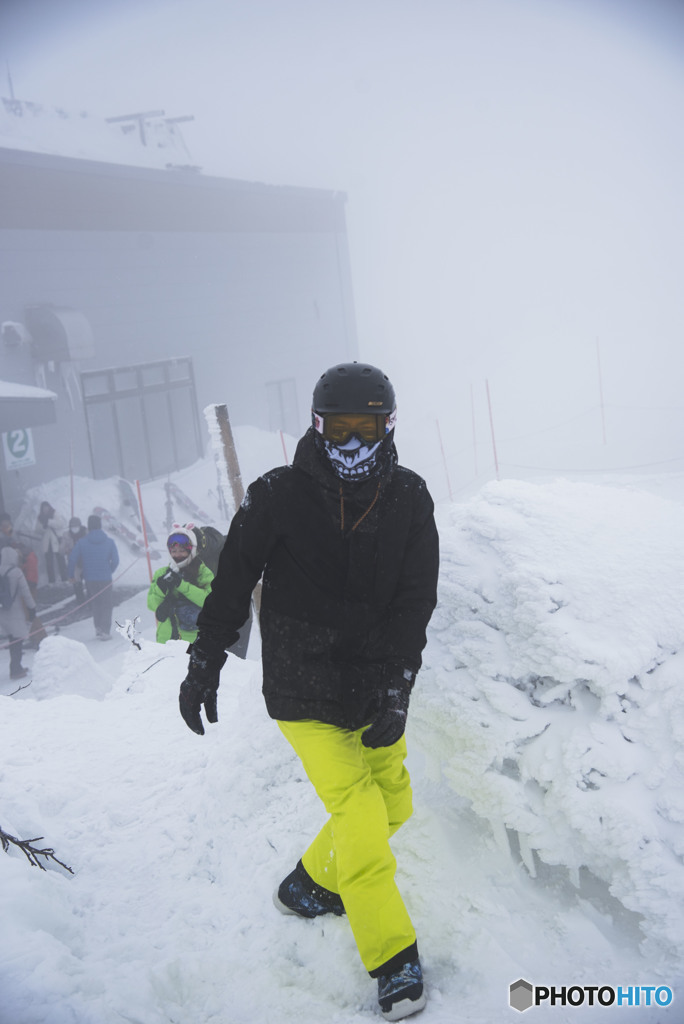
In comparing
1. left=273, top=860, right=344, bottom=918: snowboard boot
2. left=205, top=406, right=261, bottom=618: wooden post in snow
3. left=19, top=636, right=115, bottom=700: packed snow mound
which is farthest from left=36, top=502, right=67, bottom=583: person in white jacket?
left=273, top=860, right=344, bottom=918: snowboard boot

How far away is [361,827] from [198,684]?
669 millimetres

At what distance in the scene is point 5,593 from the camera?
8.26 metres

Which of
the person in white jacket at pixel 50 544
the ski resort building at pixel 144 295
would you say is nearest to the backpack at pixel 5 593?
the person in white jacket at pixel 50 544

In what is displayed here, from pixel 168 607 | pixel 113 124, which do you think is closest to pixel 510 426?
pixel 113 124

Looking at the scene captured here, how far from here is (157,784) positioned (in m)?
2.86

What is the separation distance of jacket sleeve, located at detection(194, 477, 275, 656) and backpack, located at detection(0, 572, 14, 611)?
6.90 meters

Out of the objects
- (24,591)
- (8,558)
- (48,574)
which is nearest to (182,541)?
(24,591)

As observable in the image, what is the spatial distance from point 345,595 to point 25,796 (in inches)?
58.6

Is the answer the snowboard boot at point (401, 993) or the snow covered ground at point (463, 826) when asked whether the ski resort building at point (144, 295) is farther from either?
the snowboard boot at point (401, 993)

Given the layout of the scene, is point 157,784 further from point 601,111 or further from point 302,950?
point 601,111

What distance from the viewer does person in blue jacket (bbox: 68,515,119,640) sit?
8.99 metres

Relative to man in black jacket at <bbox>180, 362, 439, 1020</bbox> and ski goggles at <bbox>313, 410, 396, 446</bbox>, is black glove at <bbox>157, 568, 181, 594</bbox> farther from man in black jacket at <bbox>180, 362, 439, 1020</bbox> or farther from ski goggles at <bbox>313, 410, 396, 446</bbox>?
ski goggles at <bbox>313, 410, 396, 446</bbox>

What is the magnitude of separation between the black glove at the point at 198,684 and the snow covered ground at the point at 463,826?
2.04 feet

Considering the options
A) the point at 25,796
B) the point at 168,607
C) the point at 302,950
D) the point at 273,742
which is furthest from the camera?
the point at 168,607
